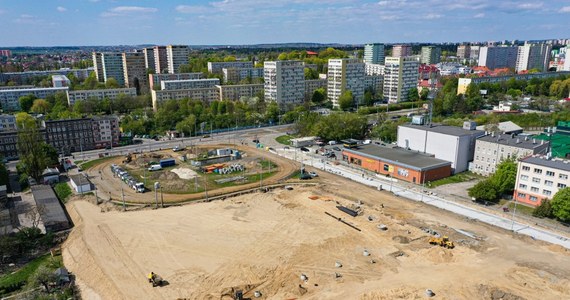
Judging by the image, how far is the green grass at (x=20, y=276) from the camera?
21391mm

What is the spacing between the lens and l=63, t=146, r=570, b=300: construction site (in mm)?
21141

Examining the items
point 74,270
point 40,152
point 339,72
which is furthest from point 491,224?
point 339,72

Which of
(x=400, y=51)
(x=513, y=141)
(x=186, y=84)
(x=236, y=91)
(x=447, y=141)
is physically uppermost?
(x=400, y=51)

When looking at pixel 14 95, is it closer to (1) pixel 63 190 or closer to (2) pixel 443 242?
(1) pixel 63 190

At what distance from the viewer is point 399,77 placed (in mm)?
87875

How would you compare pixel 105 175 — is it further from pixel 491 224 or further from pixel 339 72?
pixel 339 72

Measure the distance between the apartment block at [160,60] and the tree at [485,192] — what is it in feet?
331

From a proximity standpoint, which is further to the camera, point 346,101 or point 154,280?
point 346,101

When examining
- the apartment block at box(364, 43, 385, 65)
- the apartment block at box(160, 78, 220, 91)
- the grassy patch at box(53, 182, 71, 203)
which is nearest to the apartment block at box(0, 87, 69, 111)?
the apartment block at box(160, 78, 220, 91)

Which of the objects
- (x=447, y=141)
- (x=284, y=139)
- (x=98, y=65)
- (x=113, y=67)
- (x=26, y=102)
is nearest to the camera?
(x=447, y=141)

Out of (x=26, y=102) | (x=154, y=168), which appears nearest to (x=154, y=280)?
(x=154, y=168)

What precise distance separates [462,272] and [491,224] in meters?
8.13

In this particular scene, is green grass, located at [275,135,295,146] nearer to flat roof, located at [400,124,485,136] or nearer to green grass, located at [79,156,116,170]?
flat roof, located at [400,124,485,136]

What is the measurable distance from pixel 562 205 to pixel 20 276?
36.5 metres
